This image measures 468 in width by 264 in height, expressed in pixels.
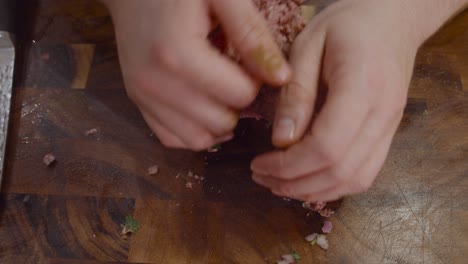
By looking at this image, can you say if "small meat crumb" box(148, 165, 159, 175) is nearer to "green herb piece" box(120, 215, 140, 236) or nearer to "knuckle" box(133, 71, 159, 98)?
"green herb piece" box(120, 215, 140, 236)

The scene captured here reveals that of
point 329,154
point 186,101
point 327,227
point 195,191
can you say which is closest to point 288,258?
point 327,227

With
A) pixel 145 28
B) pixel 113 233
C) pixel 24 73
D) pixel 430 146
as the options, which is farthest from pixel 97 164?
pixel 430 146

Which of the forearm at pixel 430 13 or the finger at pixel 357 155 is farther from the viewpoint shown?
the forearm at pixel 430 13

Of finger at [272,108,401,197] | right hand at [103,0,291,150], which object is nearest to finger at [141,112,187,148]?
right hand at [103,0,291,150]

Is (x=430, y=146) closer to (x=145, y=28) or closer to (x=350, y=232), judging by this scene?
(x=350, y=232)

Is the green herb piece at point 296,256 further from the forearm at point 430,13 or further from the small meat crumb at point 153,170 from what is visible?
the forearm at point 430,13

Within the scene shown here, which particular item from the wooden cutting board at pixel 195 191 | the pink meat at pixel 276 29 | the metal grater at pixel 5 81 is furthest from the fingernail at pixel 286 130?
the metal grater at pixel 5 81

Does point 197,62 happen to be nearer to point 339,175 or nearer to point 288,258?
point 339,175
